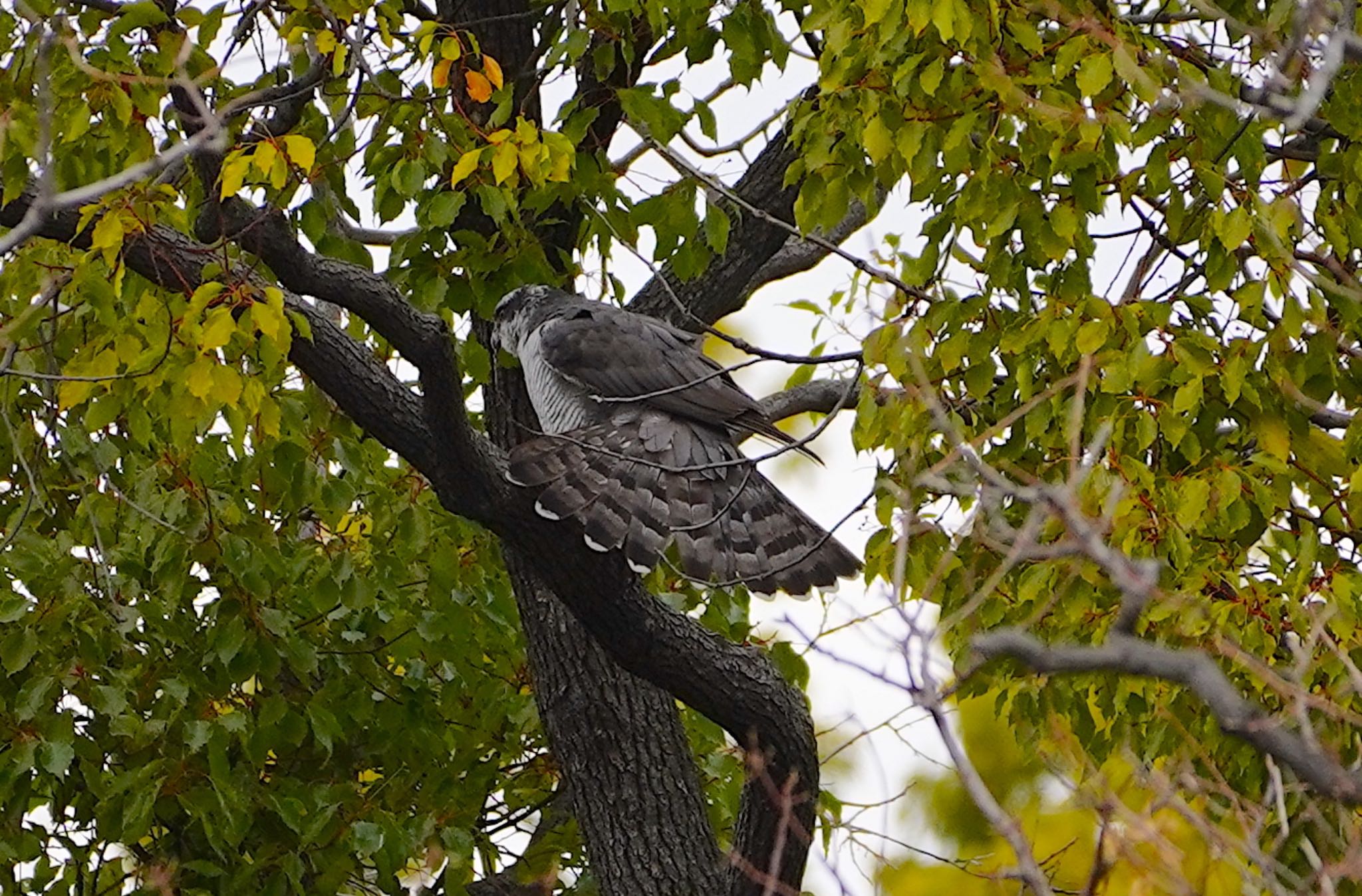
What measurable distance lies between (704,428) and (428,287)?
3.19 ft

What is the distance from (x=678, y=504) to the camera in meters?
5.21

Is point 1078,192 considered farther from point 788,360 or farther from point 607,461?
point 607,461

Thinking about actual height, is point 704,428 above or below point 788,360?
above

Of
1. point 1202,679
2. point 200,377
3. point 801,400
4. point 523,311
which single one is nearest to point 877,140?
point 200,377

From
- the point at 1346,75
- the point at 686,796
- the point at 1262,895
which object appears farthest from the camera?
the point at 686,796

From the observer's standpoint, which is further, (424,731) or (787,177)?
(424,731)

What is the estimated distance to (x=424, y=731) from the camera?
6125mm

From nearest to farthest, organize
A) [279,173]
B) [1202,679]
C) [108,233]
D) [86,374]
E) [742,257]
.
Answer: [1202,679]
[108,233]
[279,173]
[86,374]
[742,257]

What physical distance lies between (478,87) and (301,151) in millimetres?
745

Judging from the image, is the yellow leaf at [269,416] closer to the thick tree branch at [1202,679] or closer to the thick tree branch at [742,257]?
the thick tree branch at [742,257]

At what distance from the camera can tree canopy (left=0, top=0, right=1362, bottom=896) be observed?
13.8 ft

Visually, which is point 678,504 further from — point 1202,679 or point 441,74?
point 1202,679

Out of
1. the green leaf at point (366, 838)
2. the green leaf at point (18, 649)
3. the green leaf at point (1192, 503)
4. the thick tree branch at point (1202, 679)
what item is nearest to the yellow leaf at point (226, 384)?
the green leaf at point (18, 649)

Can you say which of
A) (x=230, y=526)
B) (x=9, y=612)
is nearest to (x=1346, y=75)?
(x=230, y=526)
